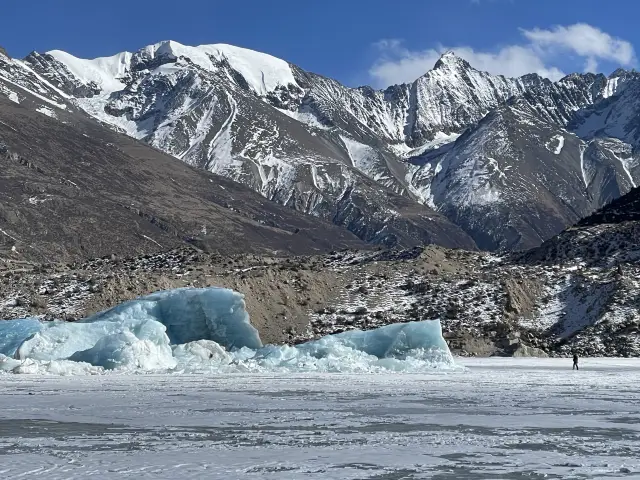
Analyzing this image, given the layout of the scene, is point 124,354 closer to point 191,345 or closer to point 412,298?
point 191,345

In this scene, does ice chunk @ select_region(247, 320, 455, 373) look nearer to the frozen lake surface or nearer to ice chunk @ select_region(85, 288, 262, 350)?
ice chunk @ select_region(85, 288, 262, 350)

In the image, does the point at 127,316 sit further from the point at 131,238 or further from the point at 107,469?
the point at 131,238

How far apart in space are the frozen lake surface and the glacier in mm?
5731

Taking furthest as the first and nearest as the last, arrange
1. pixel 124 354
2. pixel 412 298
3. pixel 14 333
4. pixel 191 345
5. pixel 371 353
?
1. pixel 412 298
2. pixel 371 353
3. pixel 14 333
4. pixel 191 345
5. pixel 124 354

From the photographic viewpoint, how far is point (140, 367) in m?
40.3

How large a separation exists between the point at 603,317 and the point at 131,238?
132986 millimetres

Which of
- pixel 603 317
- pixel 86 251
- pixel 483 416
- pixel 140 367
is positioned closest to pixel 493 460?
pixel 483 416

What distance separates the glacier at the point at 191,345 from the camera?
40.4 meters

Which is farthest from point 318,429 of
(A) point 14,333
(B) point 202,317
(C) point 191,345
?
(B) point 202,317

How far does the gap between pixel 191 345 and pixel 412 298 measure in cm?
2432

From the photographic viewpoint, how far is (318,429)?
19906 millimetres

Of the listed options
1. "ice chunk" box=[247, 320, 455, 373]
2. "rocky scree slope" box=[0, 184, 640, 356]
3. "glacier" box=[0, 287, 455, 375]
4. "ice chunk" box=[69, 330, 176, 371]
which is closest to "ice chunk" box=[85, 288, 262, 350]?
"glacier" box=[0, 287, 455, 375]

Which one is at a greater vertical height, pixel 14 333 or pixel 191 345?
pixel 14 333

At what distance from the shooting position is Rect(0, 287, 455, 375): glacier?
4041cm
